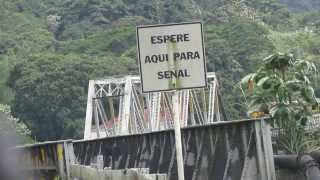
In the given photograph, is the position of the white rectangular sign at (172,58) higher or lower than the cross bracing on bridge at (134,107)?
higher

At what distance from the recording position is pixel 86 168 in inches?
484

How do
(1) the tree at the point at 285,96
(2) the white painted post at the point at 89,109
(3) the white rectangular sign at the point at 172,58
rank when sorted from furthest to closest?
(2) the white painted post at the point at 89,109 < (1) the tree at the point at 285,96 < (3) the white rectangular sign at the point at 172,58

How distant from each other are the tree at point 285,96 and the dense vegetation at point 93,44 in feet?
138

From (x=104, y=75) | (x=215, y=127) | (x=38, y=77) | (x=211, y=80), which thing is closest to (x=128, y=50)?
(x=104, y=75)

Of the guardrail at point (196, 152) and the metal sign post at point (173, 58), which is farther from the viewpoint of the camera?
the guardrail at point (196, 152)

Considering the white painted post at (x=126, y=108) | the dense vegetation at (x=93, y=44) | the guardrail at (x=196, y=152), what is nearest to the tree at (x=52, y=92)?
the dense vegetation at (x=93, y=44)

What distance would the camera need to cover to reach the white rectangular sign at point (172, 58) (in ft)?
26.5

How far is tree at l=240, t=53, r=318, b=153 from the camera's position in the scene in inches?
565

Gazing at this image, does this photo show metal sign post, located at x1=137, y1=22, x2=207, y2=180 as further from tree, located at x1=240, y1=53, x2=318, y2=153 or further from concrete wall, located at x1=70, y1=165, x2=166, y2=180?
tree, located at x1=240, y1=53, x2=318, y2=153

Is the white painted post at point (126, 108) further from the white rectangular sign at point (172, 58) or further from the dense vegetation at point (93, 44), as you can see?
the white rectangular sign at point (172, 58)

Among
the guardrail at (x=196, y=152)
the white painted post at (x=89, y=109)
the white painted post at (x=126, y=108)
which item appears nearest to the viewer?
the guardrail at (x=196, y=152)

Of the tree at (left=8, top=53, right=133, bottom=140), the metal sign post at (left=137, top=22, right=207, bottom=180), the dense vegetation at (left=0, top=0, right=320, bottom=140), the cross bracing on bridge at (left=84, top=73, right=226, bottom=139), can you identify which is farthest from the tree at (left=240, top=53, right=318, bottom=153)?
the tree at (left=8, top=53, right=133, bottom=140)

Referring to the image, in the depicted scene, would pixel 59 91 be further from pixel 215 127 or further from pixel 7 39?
pixel 215 127

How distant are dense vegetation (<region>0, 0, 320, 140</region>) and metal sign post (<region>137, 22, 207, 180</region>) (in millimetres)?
49635
